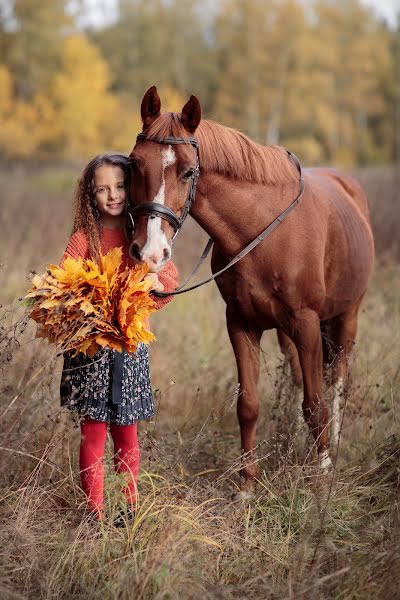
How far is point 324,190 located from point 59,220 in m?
5.04

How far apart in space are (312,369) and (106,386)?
4.03ft

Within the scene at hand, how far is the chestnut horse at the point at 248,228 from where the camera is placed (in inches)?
107

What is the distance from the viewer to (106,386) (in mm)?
2688

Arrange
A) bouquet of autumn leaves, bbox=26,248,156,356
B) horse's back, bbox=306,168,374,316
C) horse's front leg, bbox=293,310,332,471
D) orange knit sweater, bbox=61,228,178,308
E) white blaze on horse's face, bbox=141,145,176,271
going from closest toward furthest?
bouquet of autumn leaves, bbox=26,248,156,356 < white blaze on horse's face, bbox=141,145,176,271 < orange knit sweater, bbox=61,228,178,308 < horse's front leg, bbox=293,310,332,471 < horse's back, bbox=306,168,374,316

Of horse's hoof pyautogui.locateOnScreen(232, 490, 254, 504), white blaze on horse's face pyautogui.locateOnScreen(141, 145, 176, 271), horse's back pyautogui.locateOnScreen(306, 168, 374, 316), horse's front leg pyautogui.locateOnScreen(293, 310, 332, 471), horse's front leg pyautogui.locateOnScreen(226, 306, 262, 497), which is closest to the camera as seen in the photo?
white blaze on horse's face pyautogui.locateOnScreen(141, 145, 176, 271)

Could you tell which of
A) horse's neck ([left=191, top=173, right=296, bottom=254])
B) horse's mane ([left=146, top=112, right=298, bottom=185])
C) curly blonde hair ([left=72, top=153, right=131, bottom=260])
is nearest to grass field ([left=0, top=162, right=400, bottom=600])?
curly blonde hair ([left=72, top=153, right=131, bottom=260])

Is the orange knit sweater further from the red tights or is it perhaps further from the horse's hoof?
the horse's hoof

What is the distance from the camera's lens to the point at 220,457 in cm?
366

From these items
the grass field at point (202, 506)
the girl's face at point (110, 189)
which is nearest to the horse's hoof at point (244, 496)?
the grass field at point (202, 506)

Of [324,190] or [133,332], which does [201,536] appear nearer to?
[133,332]

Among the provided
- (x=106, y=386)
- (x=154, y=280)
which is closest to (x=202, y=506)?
(x=106, y=386)

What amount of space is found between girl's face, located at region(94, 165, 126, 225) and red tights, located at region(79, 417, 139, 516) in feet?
3.04

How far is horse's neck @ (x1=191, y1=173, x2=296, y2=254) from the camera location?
121 inches

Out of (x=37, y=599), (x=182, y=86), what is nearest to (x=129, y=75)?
(x=182, y=86)
